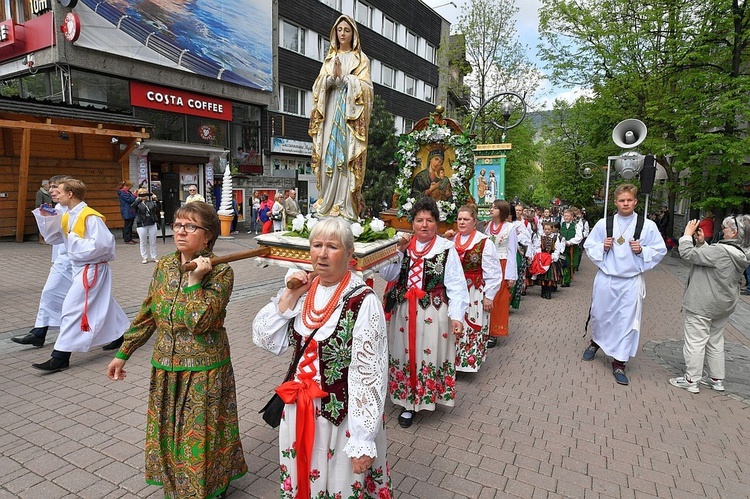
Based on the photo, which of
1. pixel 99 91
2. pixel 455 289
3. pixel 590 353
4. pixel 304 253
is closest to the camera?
pixel 304 253

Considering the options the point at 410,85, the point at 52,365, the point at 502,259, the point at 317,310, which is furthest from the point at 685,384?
the point at 410,85

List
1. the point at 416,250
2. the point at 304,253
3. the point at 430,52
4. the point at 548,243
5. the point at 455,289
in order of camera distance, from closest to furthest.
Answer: the point at 304,253 → the point at 455,289 → the point at 416,250 → the point at 548,243 → the point at 430,52

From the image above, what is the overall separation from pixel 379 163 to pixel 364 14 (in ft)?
36.2

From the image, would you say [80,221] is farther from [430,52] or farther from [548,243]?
[430,52]

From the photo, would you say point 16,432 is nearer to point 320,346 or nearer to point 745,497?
point 320,346

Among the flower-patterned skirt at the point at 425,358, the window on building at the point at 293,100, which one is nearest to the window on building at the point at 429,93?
the window on building at the point at 293,100

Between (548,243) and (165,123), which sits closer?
(548,243)

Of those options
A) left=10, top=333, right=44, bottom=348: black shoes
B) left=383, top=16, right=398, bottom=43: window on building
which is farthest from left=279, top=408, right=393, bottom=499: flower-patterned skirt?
left=383, top=16, right=398, bottom=43: window on building

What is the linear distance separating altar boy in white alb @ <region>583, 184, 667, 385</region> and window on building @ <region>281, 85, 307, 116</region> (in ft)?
68.6

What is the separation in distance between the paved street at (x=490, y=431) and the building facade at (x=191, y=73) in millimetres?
12167

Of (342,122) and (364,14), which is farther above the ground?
(364,14)

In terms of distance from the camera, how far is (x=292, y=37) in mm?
23547

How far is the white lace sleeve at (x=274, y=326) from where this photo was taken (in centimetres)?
245

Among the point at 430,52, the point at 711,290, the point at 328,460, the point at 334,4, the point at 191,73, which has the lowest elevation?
the point at 328,460
